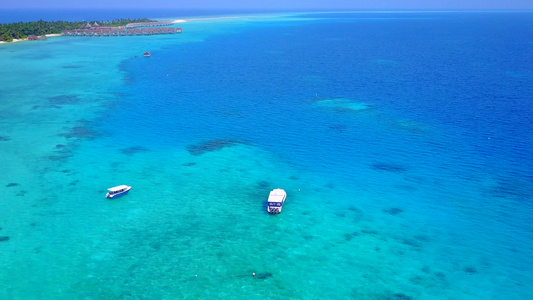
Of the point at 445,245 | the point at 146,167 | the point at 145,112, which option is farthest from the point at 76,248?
the point at 145,112

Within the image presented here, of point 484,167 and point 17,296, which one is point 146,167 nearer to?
point 17,296

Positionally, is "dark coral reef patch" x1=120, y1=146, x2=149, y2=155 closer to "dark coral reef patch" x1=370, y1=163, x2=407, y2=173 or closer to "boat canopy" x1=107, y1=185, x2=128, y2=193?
"boat canopy" x1=107, y1=185, x2=128, y2=193

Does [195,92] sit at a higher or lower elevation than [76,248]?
higher

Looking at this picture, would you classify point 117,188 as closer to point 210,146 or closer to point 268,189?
point 210,146

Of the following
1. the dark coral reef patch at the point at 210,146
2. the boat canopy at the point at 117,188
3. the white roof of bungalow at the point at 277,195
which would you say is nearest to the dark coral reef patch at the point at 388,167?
the white roof of bungalow at the point at 277,195

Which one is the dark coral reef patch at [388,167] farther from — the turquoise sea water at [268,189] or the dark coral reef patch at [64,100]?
the dark coral reef patch at [64,100]
